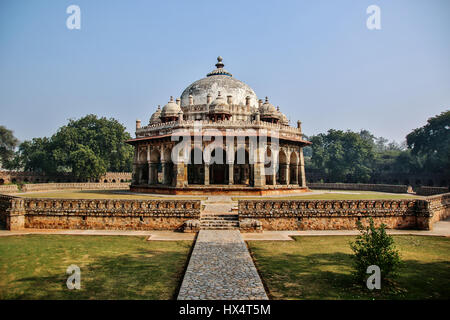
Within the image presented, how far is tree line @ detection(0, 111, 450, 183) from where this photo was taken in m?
46.3

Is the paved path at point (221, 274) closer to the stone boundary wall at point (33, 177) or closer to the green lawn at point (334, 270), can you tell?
the green lawn at point (334, 270)

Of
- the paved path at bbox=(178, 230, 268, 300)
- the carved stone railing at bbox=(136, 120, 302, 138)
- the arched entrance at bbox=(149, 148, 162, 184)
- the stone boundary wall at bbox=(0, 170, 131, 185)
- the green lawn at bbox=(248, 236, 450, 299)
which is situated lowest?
the green lawn at bbox=(248, 236, 450, 299)

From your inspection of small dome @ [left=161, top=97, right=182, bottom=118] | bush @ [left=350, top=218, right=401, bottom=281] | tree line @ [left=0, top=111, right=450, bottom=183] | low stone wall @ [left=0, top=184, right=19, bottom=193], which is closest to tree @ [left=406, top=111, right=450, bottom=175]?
tree line @ [left=0, top=111, right=450, bottom=183]

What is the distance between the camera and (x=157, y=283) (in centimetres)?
793

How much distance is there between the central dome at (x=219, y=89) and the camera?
118 ft

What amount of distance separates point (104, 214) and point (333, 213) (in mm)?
11034

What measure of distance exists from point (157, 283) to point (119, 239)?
590 cm

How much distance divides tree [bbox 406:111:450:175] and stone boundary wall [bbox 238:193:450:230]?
36.3 meters

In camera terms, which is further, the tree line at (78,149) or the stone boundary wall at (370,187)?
the tree line at (78,149)

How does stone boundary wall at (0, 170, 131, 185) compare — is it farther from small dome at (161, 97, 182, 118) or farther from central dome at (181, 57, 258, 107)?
small dome at (161, 97, 182, 118)

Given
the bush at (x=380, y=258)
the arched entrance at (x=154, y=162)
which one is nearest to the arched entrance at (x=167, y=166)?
the arched entrance at (x=154, y=162)

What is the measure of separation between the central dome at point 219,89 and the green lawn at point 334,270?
989 inches

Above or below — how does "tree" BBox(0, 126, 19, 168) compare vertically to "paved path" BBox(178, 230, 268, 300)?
above
